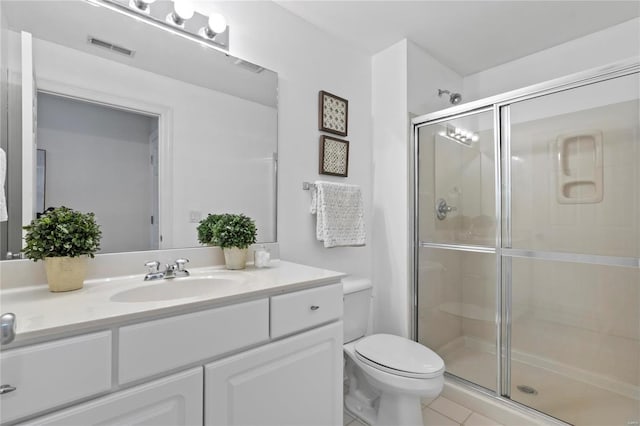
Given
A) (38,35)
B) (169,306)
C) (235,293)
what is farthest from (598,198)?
(38,35)

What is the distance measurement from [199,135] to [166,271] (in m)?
0.63

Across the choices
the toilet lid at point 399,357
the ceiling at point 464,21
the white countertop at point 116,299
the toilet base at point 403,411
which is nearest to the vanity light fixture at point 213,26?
the ceiling at point 464,21

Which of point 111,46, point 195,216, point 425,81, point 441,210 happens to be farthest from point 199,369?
point 425,81

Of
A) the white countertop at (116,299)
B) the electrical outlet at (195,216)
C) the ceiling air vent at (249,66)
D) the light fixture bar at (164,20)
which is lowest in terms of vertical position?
the white countertop at (116,299)

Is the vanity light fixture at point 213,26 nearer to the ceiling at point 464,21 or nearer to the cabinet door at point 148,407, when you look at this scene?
the ceiling at point 464,21

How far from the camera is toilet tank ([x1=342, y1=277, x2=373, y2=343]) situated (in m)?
1.72

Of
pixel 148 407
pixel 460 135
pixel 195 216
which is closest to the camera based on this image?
pixel 148 407

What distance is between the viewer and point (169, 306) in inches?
32.5

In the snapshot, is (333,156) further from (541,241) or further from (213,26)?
(541,241)

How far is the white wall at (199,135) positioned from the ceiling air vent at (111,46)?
57mm

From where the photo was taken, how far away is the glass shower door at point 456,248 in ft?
6.59

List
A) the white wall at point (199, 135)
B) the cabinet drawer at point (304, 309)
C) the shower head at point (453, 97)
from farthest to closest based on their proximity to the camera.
A: the shower head at point (453, 97) < the white wall at point (199, 135) < the cabinet drawer at point (304, 309)

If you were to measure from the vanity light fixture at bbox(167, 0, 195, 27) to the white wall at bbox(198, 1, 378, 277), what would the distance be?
12cm

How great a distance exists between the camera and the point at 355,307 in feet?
5.82
